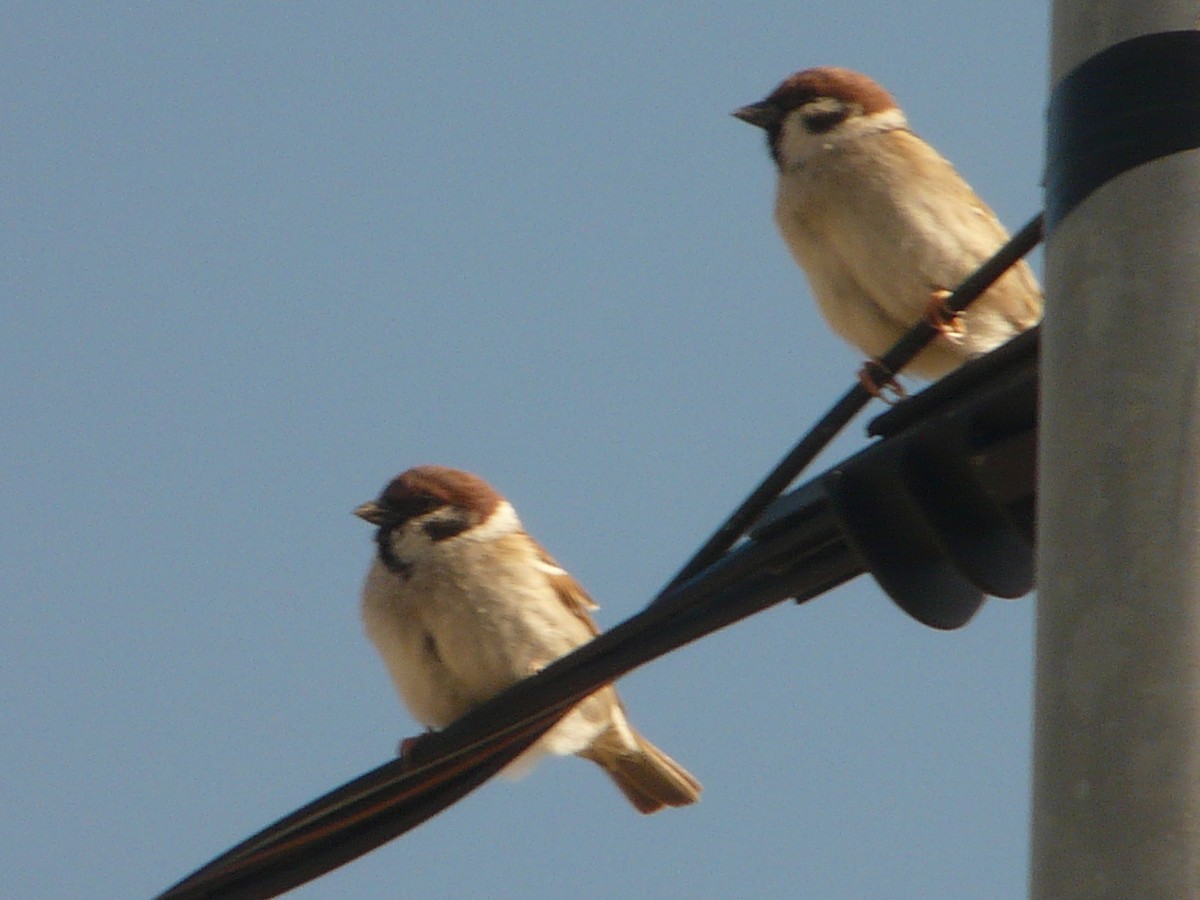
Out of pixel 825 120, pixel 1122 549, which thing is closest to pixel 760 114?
pixel 825 120

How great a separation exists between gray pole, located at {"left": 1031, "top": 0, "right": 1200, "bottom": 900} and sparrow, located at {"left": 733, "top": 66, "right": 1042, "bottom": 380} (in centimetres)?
244

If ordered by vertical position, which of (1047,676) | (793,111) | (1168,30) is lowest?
(1047,676)

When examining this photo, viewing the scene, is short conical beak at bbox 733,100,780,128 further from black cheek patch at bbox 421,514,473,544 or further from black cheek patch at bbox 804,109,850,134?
black cheek patch at bbox 421,514,473,544

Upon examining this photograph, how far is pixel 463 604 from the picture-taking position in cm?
476

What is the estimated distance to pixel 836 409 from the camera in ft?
8.62

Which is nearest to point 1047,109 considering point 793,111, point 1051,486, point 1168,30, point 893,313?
point 1168,30

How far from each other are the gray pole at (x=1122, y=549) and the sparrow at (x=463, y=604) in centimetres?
321

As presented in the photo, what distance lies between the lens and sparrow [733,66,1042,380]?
4.23m

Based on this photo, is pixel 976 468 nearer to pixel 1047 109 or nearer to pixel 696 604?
pixel 696 604

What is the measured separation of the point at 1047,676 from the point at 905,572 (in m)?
0.92

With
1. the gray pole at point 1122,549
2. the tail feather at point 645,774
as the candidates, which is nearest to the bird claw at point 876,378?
the gray pole at point 1122,549

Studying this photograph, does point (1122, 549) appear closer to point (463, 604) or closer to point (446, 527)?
point (463, 604)

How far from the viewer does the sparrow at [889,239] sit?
423 cm

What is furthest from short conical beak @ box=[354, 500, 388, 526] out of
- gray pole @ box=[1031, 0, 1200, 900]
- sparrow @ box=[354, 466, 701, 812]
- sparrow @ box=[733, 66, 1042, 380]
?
gray pole @ box=[1031, 0, 1200, 900]
